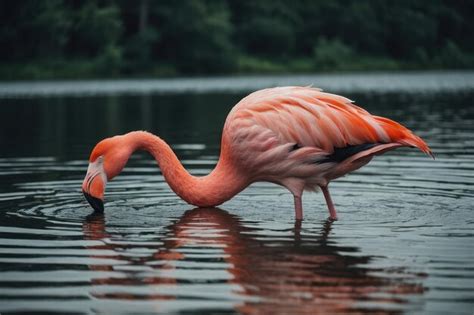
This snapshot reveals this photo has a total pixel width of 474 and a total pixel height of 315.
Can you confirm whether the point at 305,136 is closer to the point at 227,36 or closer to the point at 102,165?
the point at 102,165

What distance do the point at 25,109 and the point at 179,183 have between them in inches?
917

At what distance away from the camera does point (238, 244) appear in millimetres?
7902

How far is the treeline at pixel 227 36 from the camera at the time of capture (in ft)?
209

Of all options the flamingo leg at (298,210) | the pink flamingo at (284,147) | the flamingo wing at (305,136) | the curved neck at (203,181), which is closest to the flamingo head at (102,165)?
the pink flamingo at (284,147)

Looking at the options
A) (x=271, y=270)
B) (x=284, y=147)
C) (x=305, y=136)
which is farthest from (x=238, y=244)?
(x=305, y=136)

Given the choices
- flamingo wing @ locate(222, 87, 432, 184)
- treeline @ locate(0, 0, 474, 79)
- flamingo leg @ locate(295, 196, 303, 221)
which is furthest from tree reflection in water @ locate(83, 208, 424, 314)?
treeline @ locate(0, 0, 474, 79)

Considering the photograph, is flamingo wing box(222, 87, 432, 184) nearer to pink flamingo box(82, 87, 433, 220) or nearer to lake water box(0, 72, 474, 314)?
pink flamingo box(82, 87, 433, 220)

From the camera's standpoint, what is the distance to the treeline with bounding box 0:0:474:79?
6362cm

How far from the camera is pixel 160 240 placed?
8102 millimetres

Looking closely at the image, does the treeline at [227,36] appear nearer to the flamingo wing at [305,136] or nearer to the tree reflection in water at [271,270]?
the flamingo wing at [305,136]

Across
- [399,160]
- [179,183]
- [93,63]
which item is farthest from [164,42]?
[179,183]

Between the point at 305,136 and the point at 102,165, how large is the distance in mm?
2101

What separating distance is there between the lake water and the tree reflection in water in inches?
0.6

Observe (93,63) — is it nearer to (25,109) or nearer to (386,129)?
(25,109)
